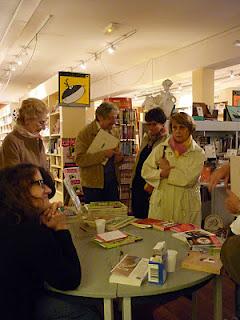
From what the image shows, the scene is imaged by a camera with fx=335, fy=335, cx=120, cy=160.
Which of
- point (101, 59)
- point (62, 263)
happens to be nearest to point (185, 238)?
point (62, 263)

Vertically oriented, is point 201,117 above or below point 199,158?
above

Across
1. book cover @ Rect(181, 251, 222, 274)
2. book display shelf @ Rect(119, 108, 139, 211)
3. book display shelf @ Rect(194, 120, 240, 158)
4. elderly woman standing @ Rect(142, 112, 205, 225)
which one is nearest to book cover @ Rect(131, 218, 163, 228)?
elderly woman standing @ Rect(142, 112, 205, 225)

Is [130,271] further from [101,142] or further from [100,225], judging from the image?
[101,142]

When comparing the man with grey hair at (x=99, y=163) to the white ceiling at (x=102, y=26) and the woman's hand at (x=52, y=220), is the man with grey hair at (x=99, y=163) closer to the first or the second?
the woman's hand at (x=52, y=220)

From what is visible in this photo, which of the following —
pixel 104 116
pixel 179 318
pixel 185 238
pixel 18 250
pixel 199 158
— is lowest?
pixel 179 318

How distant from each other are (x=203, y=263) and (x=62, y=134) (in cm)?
431

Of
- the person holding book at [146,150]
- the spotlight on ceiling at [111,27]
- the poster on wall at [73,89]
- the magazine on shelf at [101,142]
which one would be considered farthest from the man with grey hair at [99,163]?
the spotlight on ceiling at [111,27]

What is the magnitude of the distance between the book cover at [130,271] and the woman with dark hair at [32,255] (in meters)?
0.16

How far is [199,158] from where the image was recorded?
2.54m

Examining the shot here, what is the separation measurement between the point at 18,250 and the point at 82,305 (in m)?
0.42

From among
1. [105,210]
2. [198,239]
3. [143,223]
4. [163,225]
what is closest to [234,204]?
[198,239]

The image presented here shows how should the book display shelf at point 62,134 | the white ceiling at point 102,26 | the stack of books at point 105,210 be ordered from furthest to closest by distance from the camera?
the book display shelf at point 62,134, the white ceiling at point 102,26, the stack of books at point 105,210

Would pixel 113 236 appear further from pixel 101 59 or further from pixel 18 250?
pixel 101 59

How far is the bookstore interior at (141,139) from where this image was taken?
1513 millimetres
